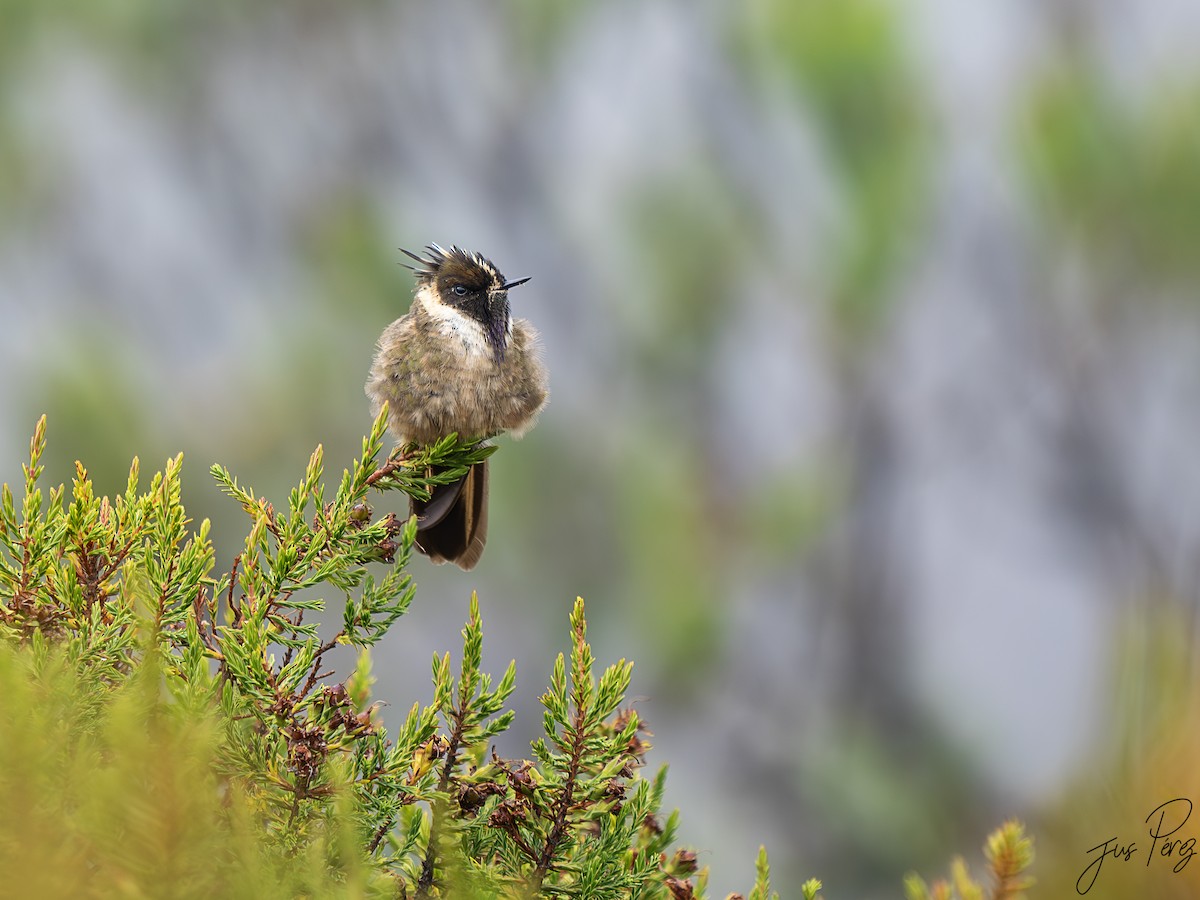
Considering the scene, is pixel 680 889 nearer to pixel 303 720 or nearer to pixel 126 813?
pixel 303 720

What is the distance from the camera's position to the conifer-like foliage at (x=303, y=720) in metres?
1.11

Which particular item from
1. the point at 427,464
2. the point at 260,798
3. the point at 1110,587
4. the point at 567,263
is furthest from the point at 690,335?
the point at 260,798

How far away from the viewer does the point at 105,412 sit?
578cm

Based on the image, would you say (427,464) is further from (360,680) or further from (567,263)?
(567,263)

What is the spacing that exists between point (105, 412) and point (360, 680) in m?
4.67

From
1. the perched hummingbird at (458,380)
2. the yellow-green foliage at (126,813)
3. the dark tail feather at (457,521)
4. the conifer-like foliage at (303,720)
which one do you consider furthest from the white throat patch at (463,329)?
the yellow-green foliage at (126,813)

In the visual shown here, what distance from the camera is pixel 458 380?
8.31 ft
